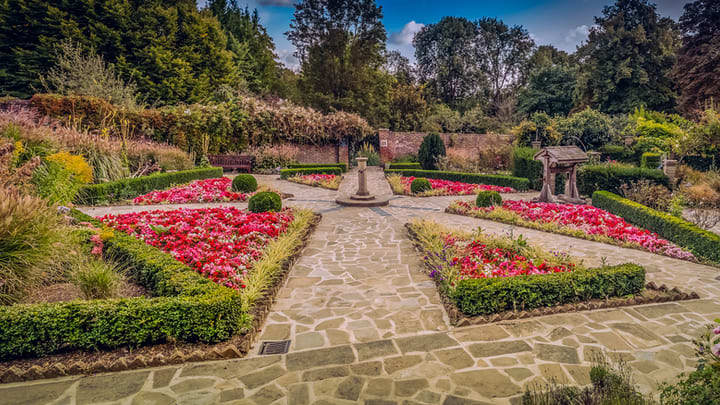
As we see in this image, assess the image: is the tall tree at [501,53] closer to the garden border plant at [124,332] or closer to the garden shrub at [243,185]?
the garden shrub at [243,185]

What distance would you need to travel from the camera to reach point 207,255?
4.80 meters

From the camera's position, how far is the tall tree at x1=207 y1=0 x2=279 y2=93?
29500mm

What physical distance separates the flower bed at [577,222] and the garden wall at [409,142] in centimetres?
1320

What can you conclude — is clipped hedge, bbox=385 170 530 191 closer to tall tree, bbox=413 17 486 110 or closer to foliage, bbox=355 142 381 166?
foliage, bbox=355 142 381 166

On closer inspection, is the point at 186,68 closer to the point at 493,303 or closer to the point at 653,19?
the point at 493,303

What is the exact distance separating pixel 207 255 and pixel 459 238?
4.13m

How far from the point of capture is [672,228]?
629 centimetres

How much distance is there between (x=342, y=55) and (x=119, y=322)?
91.9ft

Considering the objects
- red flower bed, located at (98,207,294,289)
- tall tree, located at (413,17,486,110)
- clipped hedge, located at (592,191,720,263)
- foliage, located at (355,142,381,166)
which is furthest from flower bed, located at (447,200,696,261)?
tall tree, located at (413,17,486,110)

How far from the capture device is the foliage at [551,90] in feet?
89.6

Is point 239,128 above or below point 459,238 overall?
above

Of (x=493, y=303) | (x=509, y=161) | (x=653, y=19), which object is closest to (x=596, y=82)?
(x=653, y=19)

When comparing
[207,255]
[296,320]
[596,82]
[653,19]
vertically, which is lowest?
[296,320]

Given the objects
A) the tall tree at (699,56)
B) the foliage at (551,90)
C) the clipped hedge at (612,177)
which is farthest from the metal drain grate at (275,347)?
the foliage at (551,90)
